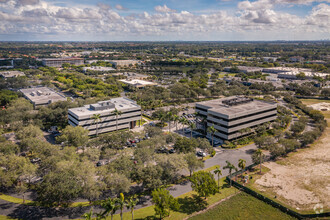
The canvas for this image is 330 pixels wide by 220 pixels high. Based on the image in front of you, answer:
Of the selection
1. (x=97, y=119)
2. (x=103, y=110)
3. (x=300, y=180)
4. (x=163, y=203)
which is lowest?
(x=300, y=180)

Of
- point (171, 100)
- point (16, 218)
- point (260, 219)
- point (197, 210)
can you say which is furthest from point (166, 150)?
point (171, 100)

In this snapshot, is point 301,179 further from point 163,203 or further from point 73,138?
point 73,138

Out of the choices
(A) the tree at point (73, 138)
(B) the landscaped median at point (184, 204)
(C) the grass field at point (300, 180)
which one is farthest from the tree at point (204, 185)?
(A) the tree at point (73, 138)

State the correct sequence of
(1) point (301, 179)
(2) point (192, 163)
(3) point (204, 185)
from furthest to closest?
(1) point (301, 179)
(2) point (192, 163)
(3) point (204, 185)

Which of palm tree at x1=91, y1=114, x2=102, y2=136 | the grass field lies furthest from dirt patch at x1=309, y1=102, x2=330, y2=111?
palm tree at x1=91, y1=114, x2=102, y2=136

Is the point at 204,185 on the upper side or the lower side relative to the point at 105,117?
lower

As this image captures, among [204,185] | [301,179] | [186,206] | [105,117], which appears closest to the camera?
[186,206]

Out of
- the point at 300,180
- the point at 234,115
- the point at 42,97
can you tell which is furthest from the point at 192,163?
the point at 42,97

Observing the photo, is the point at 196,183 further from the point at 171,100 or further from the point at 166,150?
the point at 171,100

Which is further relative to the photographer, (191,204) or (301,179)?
(301,179)
